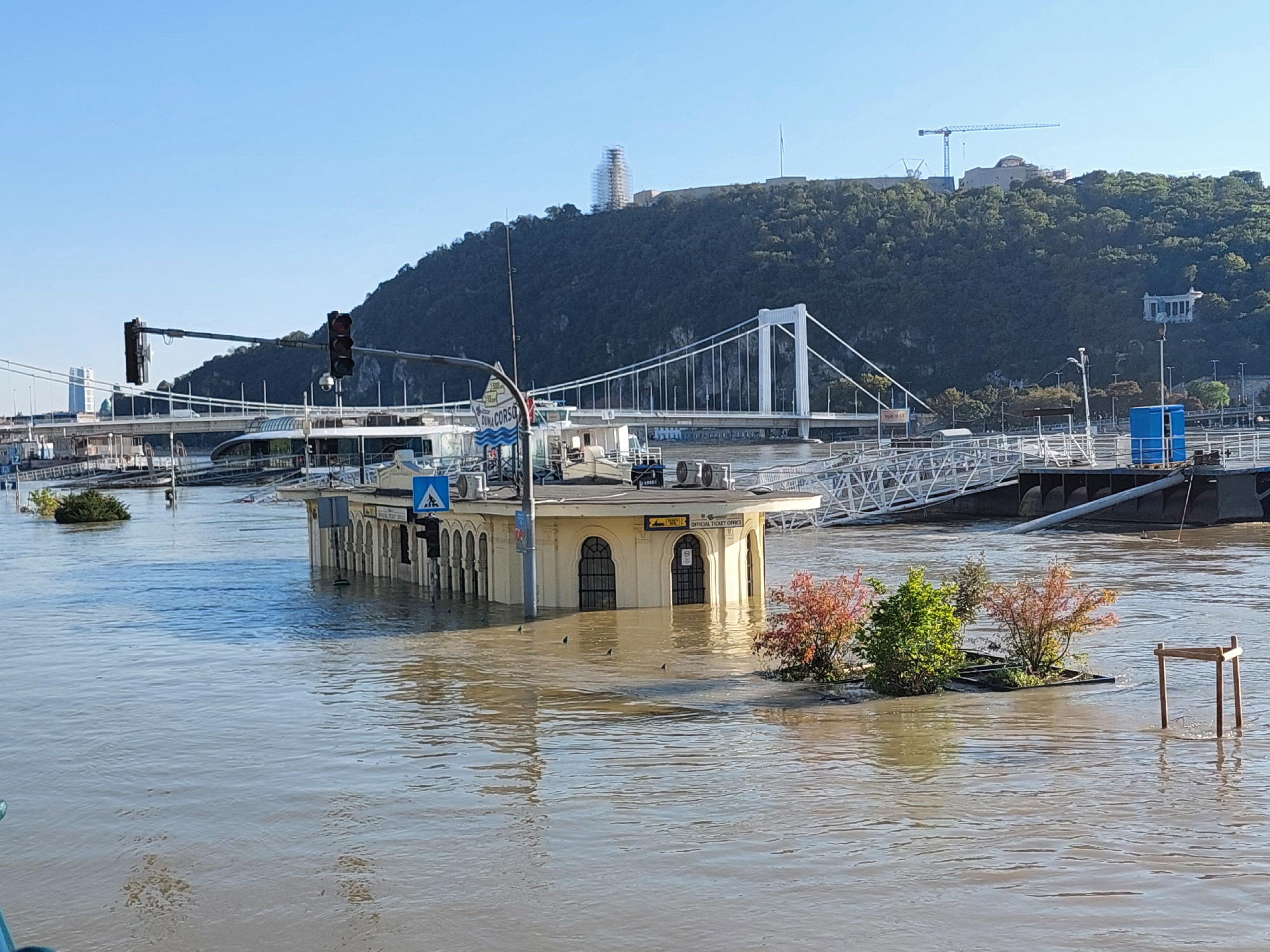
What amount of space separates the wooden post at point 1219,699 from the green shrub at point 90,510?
61.3 meters

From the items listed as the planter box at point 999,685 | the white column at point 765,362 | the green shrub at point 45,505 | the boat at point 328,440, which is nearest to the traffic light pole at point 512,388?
the planter box at point 999,685

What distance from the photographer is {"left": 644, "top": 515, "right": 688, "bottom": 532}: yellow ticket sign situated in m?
26.5

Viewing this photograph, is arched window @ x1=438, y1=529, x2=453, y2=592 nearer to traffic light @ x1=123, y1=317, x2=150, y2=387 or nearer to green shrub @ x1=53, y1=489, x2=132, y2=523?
traffic light @ x1=123, y1=317, x2=150, y2=387

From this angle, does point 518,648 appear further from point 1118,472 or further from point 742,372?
point 742,372

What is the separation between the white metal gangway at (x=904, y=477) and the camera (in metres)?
54.4

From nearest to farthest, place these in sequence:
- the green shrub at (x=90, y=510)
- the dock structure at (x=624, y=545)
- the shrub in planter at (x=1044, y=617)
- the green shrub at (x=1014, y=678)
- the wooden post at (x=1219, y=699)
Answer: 1. the wooden post at (x=1219, y=699)
2. the green shrub at (x=1014, y=678)
3. the shrub in planter at (x=1044, y=617)
4. the dock structure at (x=624, y=545)
5. the green shrub at (x=90, y=510)

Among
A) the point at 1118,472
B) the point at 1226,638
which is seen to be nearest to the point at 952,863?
the point at 1226,638

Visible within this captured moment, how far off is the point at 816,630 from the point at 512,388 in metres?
6.54

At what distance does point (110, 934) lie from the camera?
10.3 meters

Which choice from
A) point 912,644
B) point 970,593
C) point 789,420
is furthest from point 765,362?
point 912,644

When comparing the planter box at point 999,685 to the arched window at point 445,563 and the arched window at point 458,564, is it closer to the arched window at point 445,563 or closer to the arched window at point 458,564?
the arched window at point 458,564

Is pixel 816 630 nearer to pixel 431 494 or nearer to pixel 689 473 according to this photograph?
pixel 431 494

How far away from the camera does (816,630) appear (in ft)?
63.9

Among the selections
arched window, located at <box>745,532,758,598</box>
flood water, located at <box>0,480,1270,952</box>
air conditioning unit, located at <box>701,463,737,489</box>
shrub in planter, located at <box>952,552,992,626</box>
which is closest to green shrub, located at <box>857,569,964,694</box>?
flood water, located at <box>0,480,1270,952</box>
